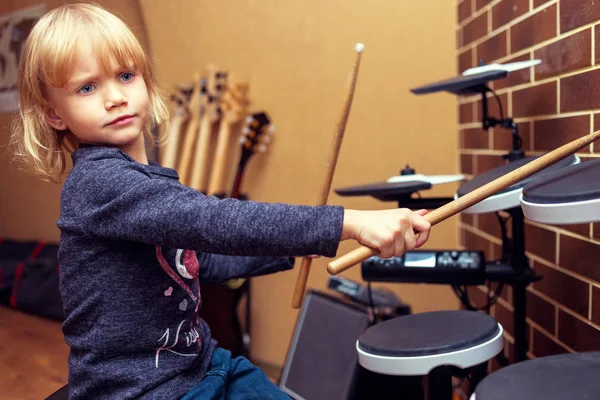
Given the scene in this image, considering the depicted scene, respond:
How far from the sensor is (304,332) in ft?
5.56

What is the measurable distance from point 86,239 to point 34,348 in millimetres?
364

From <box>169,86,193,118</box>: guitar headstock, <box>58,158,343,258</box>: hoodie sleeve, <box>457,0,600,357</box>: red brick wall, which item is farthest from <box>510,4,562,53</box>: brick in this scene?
<box>169,86,193,118</box>: guitar headstock

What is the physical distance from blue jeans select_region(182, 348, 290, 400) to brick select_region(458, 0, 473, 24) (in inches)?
49.0

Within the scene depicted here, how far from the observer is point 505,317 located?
1610 mm

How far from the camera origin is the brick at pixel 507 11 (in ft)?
4.48

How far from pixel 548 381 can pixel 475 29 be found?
1.28 meters

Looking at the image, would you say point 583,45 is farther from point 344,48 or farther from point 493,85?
point 344,48

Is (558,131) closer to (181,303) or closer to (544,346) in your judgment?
(544,346)

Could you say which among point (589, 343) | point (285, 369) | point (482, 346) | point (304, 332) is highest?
point (482, 346)

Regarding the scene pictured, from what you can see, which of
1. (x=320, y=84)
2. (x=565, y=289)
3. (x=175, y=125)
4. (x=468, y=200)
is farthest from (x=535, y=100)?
(x=175, y=125)

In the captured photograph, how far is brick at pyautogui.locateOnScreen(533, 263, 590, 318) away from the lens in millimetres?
1162

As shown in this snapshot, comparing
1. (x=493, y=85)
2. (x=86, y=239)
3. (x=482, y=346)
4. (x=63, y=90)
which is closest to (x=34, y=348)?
(x=86, y=239)

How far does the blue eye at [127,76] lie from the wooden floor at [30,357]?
0.52 meters

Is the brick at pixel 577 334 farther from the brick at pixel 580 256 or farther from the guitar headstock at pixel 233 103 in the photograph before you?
the guitar headstock at pixel 233 103
